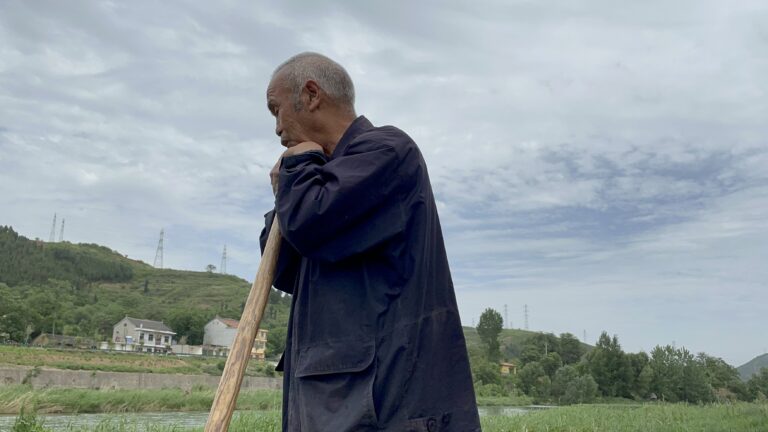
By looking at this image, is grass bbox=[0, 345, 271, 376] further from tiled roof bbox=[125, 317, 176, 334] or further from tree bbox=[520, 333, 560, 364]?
tree bbox=[520, 333, 560, 364]

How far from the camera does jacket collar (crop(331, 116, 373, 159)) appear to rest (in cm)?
186

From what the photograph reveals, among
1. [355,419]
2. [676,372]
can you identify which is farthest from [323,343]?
[676,372]

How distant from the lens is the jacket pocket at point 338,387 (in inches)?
58.6

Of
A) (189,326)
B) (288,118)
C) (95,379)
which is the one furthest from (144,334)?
(288,118)

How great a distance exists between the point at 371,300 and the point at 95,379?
4024 centimetres

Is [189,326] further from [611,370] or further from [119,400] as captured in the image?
[119,400]

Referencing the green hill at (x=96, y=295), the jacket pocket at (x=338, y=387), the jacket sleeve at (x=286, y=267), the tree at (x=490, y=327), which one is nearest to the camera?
the jacket pocket at (x=338, y=387)

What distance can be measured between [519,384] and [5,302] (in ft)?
196

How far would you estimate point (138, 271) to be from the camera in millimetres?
177875

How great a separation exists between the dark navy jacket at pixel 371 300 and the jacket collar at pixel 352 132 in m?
0.06

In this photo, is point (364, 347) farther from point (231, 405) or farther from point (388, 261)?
point (231, 405)

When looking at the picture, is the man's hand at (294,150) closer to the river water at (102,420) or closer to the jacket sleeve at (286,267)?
the jacket sleeve at (286,267)

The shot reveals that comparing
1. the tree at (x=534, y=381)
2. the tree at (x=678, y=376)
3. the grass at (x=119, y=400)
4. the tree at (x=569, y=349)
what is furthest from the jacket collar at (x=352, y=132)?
the tree at (x=569, y=349)

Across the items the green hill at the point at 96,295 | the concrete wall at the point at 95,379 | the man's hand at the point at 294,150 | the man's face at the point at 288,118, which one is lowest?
the concrete wall at the point at 95,379
